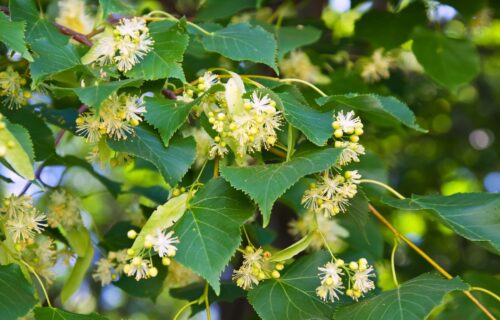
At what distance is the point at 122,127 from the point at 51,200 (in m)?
0.47

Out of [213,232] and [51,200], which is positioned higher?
[213,232]

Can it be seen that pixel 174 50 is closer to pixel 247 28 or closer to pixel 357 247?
pixel 247 28

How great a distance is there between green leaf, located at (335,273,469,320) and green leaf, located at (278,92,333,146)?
0.26m

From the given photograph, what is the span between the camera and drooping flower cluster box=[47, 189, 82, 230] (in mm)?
1549

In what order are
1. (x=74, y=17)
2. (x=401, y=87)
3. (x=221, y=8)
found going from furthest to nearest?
(x=401, y=87)
(x=221, y=8)
(x=74, y=17)

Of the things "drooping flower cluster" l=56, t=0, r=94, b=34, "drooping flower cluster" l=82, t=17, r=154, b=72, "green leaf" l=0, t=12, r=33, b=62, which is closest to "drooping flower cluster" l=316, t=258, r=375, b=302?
"drooping flower cluster" l=82, t=17, r=154, b=72

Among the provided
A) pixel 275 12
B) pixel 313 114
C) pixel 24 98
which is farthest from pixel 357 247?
pixel 24 98

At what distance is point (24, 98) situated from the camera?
52.3 inches

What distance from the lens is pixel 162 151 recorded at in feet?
4.05

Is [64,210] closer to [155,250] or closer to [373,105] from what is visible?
[155,250]

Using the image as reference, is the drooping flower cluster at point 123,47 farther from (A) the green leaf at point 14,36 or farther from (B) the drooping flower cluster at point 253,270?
(B) the drooping flower cluster at point 253,270

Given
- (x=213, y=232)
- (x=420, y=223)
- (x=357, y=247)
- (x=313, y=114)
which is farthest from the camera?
(x=420, y=223)

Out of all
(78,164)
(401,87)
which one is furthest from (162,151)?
(401,87)

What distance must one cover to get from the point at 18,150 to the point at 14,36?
0.19 m
